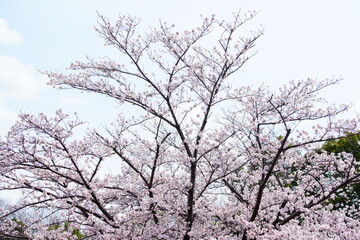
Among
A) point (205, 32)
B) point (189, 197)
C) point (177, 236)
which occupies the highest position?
point (205, 32)

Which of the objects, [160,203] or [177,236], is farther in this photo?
[177,236]

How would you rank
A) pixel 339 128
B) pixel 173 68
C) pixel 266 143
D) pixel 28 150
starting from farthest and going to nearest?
pixel 173 68 < pixel 266 143 < pixel 28 150 < pixel 339 128

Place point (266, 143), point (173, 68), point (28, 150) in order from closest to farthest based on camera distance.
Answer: point (28, 150) < point (266, 143) < point (173, 68)

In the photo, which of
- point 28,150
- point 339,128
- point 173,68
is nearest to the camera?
point 339,128

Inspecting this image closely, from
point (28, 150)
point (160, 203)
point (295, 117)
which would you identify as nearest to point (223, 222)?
point (160, 203)

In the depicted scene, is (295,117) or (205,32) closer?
(295,117)

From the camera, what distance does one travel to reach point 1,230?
23.3 ft

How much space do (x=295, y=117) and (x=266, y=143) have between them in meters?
0.85

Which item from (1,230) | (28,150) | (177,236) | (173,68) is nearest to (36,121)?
(28,150)

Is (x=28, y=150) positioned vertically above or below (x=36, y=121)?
below

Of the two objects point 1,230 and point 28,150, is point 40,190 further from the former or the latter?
point 1,230

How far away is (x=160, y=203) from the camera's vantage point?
6.64 m

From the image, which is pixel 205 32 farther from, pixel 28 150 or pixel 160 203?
pixel 28 150

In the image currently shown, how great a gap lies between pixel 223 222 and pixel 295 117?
2708mm
